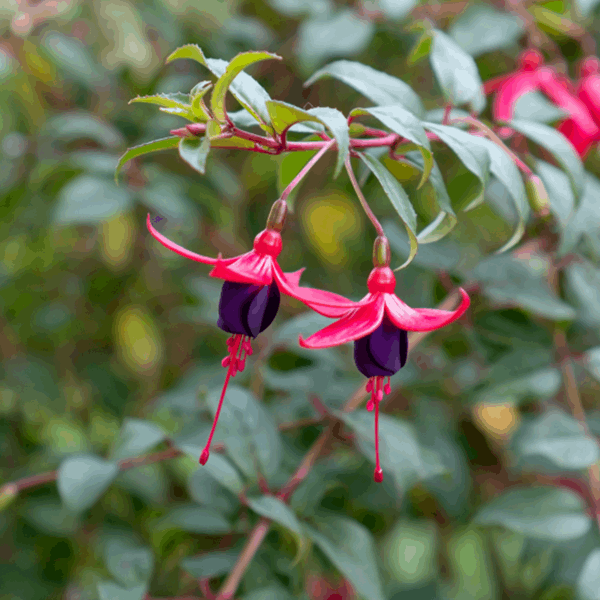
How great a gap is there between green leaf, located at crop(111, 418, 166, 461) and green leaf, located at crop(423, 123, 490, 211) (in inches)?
15.4

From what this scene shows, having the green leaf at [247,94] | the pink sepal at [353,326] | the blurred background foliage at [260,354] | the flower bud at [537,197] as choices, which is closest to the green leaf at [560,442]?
the blurred background foliage at [260,354]

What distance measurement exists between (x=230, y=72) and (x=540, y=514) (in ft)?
1.88

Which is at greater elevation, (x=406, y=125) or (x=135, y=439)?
(x=406, y=125)

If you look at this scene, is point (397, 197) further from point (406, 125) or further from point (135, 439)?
point (135, 439)

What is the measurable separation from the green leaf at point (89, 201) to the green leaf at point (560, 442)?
548mm

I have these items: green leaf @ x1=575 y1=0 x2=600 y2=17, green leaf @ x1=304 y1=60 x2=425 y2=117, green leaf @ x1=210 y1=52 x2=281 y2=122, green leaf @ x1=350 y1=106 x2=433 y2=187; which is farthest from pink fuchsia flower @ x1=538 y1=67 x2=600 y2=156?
green leaf @ x1=210 y1=52 x2=281 y2=122

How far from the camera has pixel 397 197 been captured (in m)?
0.39

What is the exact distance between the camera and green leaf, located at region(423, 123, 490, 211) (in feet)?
1.42

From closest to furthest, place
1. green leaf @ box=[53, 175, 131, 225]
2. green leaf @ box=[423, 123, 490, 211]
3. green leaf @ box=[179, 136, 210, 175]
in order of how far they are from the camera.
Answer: green leaf @ box=[179, 136, 210, 175]
green leaf @ box=[423, 123, 490, 211]
green leaf @ box=[53, 175, 131, 225]

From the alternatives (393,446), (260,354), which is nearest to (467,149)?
(393,446)

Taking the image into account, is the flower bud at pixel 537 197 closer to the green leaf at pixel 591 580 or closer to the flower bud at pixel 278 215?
the flower bud at pixel 278 215

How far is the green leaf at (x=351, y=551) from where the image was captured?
59cm

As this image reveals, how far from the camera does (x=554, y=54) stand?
886mm

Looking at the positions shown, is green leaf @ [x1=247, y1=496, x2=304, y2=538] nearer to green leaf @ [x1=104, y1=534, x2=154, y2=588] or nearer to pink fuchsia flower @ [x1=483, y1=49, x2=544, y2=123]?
green leaf @ [x1=104, y1=534, x2=154, y2=588]
